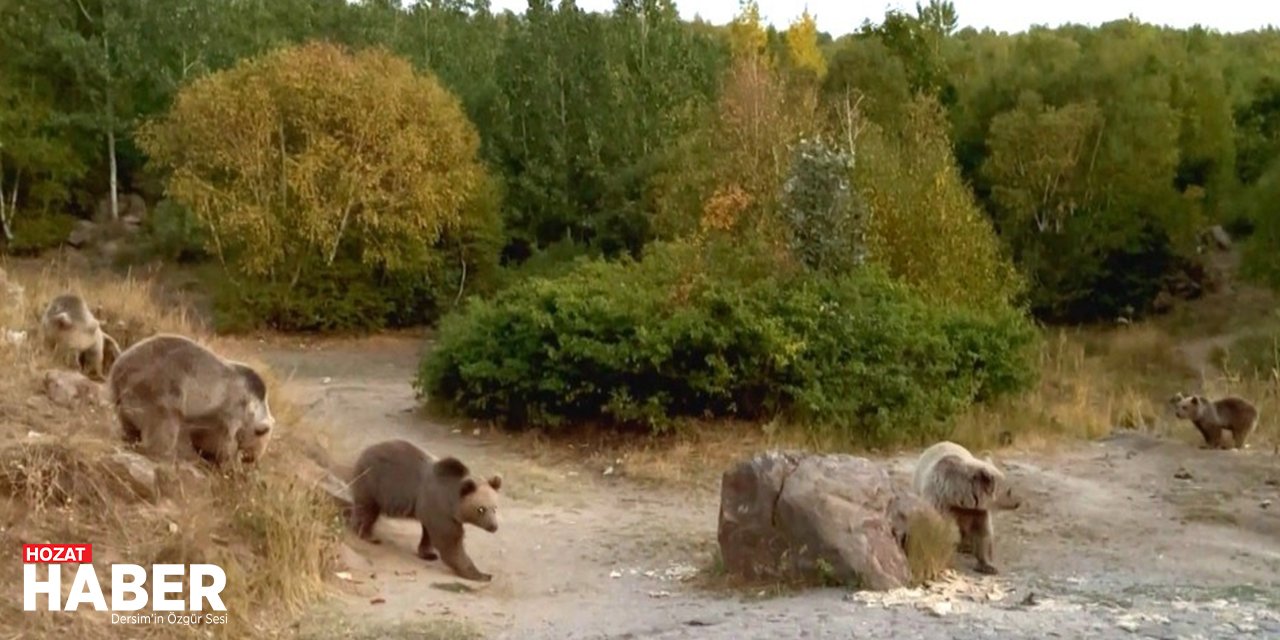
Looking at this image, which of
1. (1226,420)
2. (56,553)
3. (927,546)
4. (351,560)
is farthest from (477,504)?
(1226,420)

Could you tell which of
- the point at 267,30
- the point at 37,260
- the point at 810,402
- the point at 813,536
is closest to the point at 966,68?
the point at 267,30

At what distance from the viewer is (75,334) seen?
45.6ft

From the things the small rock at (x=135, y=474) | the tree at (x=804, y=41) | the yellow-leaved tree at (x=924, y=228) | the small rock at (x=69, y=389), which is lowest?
the small rock at (x=135, y=474)

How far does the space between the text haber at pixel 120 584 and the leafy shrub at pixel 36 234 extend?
34.3m

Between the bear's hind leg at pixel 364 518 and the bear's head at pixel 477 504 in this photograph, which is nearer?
the bear's head at pixel 477 504

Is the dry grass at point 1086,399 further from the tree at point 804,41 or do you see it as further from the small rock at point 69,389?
the tree at point 804,41

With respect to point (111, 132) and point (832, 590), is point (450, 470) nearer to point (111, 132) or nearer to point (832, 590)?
point (832, 590)

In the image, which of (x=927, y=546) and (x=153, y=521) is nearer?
(x=153, y=521)

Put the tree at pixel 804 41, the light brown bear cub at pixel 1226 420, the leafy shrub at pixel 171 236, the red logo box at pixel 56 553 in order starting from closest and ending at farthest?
the red logo box at pixel 56 553, the light brown bear cub at pixel 1226 420, the leafy shrub at pixel 171 236, the tree at pixel 804 41

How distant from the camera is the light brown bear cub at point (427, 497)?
1077cm

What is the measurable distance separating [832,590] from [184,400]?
4.51 m

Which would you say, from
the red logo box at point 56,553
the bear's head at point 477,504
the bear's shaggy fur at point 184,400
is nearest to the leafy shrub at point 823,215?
the bear's head at point 477,504

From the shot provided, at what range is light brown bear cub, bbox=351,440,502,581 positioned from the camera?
1077 centimetres

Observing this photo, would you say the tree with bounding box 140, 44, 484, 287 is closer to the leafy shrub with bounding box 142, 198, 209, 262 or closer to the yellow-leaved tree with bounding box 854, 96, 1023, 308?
the leafy shrub with bounding box 142, 198, 209, 262
